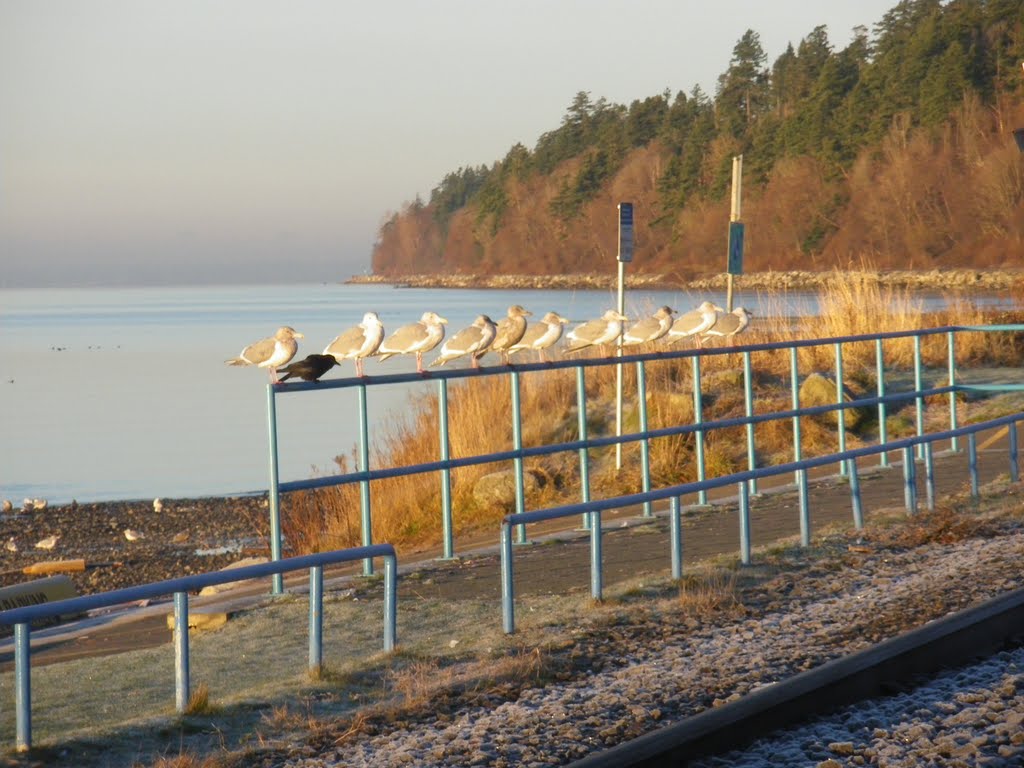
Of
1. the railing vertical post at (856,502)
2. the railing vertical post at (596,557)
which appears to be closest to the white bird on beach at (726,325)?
the railing vertical post at (856,502)

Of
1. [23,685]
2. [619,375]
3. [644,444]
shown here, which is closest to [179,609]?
[23,685]

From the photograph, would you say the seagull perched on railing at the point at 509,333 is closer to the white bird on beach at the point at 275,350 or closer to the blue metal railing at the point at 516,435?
the blue metal railing at the point at 516,435

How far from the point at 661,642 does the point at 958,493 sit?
5392mm

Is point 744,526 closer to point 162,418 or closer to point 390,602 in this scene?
point 390,602

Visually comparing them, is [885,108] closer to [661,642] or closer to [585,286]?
[585,286]

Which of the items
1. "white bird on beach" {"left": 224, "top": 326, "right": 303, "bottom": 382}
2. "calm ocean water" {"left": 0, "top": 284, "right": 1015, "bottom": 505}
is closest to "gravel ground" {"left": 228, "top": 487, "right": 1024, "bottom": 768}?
"white bird on beach" {"left": 224, "top": 326, "right": 303, "bottom": 382}

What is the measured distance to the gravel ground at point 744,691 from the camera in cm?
552

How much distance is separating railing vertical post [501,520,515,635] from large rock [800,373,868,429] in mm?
10102

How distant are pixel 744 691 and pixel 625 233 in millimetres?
8770

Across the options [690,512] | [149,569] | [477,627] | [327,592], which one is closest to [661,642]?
[477,627]

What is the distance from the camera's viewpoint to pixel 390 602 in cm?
758

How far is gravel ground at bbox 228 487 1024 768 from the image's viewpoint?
5523 millimetres

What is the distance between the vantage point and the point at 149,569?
52.3ft

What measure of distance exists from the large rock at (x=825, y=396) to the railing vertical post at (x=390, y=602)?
10.5 metres
